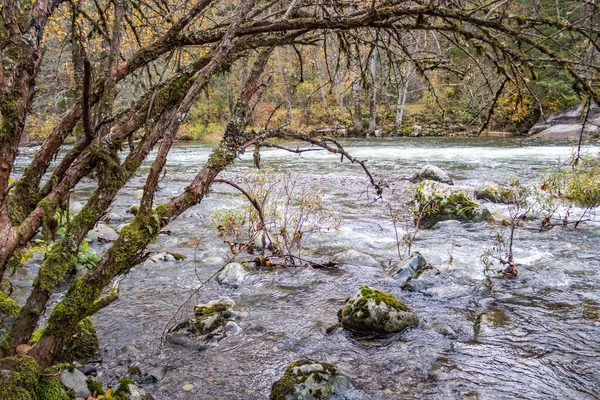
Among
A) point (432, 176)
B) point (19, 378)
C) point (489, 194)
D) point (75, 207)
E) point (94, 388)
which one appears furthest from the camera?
point (432, 176)

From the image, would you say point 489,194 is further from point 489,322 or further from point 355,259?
point 489,322

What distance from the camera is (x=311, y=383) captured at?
10.8ft

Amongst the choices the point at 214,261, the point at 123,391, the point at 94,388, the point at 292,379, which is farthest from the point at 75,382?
the point at 214,261

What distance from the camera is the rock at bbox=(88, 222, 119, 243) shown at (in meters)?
7.16

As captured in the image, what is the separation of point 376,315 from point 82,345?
2.65 meters

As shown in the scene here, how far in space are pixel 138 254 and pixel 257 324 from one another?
2.47 metres

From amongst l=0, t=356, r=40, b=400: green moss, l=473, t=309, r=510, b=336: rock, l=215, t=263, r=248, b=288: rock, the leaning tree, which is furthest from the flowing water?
the leaning tree

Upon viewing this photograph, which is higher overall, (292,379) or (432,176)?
(432,176)

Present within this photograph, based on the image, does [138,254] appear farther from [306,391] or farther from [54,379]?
[306,391]

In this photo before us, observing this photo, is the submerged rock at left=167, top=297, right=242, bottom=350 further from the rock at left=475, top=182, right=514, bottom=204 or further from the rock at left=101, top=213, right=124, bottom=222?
the rock at left=475, top=182, right=514, bottom=204

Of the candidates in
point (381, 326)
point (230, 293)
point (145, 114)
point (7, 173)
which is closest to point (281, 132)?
point (145, 114)

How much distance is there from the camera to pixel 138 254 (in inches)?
89.5

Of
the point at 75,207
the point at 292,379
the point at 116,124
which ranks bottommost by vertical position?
the point at 292,379

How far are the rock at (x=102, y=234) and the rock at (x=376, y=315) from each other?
441 cm
